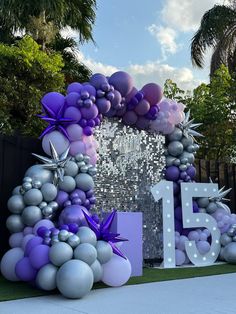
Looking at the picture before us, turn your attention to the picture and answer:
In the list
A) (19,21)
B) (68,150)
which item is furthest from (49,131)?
(19,21)

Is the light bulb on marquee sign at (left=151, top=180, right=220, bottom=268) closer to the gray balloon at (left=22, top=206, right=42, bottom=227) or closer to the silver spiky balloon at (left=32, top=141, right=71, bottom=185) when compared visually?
the silver spiky balloon at (left=32, top=141, right=71, bottom=185)

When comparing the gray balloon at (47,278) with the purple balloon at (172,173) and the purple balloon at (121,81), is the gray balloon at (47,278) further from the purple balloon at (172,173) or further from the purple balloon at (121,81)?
the purple balloon at (172,173)

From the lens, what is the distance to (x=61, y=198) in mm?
6551

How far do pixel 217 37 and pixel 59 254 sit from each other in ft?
46.9

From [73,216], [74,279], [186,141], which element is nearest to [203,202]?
[186,141]

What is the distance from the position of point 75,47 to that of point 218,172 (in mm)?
9599

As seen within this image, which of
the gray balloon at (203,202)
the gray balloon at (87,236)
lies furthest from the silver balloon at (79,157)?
the gray balloon at (203,202)

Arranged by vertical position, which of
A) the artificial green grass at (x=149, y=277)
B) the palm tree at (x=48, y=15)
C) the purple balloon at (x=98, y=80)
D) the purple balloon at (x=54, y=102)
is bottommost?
the artificial green grass at (x=149, y=277)

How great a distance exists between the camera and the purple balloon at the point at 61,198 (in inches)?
258

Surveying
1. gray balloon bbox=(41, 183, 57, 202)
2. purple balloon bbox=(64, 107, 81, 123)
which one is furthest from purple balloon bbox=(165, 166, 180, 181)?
gray balloon bbox=(41, 183, 57, 202)

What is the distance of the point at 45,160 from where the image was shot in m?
6.67

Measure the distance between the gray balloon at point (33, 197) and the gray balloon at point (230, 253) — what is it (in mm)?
4021

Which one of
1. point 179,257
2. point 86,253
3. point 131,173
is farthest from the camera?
point 131,173

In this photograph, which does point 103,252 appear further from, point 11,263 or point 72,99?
point 72,99
